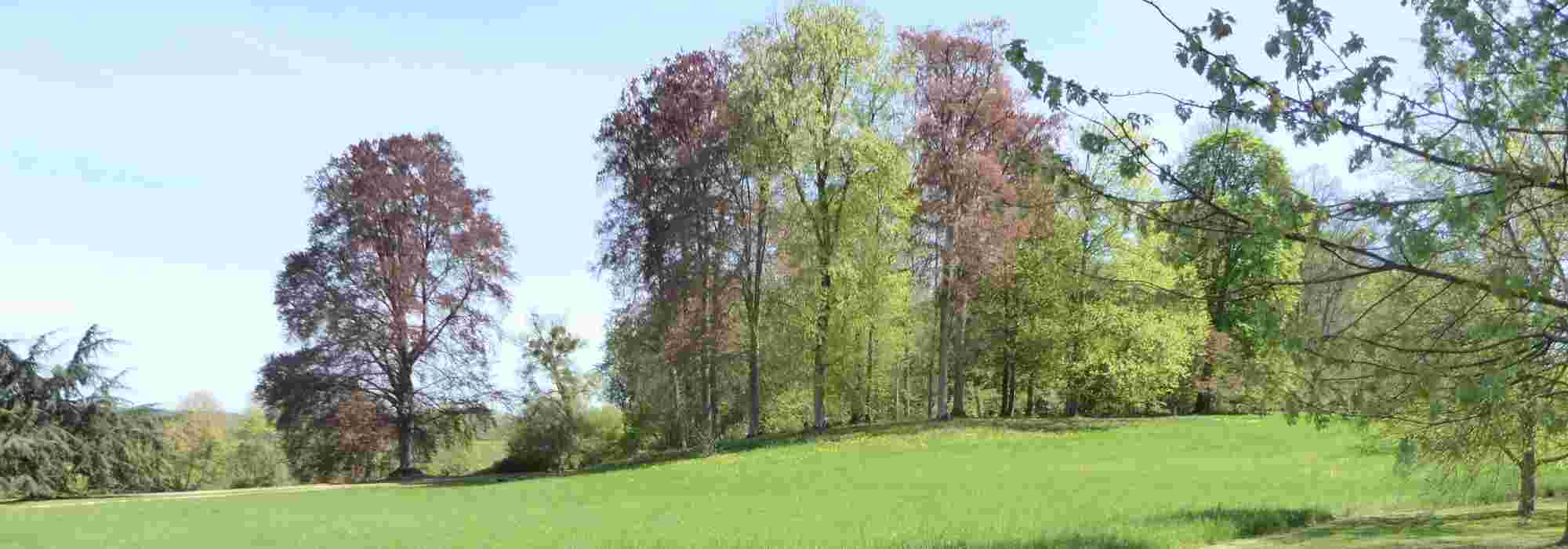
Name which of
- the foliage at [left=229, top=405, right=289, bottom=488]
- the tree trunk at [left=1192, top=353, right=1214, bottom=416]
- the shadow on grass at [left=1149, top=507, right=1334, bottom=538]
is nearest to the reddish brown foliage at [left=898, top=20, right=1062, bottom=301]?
the tree trunk at [left=1192, top=353, right=1214, bottom=416]

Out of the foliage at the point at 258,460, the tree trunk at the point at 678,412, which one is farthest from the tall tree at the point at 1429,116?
the foliage at the point at 258,460

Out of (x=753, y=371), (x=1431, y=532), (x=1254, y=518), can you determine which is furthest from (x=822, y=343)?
(x=1431, y=532)

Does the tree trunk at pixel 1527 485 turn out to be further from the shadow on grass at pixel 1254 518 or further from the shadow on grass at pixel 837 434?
the shadow on grass at pixel 837 434

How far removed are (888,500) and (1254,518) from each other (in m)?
6.69

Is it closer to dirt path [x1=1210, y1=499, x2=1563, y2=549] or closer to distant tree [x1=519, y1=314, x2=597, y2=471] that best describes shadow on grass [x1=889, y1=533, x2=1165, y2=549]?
dirt path [x1=1210, y1=499, x2=1563, y2=549]

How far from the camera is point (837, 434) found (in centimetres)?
3366

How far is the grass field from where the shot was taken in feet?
43.7

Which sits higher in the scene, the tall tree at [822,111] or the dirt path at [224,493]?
the tall tree at [822,111]

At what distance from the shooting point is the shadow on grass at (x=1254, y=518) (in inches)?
A: 496

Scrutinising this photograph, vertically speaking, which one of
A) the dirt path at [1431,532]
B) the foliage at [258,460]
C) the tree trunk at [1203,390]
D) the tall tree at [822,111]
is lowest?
the foliage at [258,460]

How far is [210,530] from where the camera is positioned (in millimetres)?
19016

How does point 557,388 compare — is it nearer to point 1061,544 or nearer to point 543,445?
point 543,445

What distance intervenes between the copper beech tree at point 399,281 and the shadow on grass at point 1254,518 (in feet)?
100

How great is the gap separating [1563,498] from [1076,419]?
69.0ft
